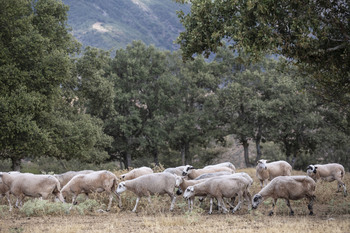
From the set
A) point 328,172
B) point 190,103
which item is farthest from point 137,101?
point 328,172

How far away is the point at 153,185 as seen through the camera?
15.6 metres

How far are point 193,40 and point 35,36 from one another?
12337 mm

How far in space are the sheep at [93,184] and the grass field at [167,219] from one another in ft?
2.01


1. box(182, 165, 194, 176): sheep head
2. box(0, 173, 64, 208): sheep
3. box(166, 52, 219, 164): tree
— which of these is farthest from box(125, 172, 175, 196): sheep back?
box(166, 52, 219, 164): tree

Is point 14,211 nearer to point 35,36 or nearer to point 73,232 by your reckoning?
point 73,232

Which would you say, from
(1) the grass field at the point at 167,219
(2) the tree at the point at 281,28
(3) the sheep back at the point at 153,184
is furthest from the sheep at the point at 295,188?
(2) the tree at the point at 281,28

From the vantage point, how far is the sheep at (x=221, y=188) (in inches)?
566

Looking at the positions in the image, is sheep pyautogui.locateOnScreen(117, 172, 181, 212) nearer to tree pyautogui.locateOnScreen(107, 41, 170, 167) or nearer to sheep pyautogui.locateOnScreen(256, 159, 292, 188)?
sheep pyautogui.locateOnScreen(256, 159, 292, 188)

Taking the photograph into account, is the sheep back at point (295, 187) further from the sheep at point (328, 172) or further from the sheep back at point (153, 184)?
the sheep at point (328, 172)

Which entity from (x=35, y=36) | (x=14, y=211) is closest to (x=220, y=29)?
(x=14, y=211)

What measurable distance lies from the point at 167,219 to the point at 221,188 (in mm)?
2969

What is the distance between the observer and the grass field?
36.1 feet

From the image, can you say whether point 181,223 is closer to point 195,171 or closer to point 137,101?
point 195,171

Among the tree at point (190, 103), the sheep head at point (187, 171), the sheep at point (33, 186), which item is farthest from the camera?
the tree at point (190, 103)
